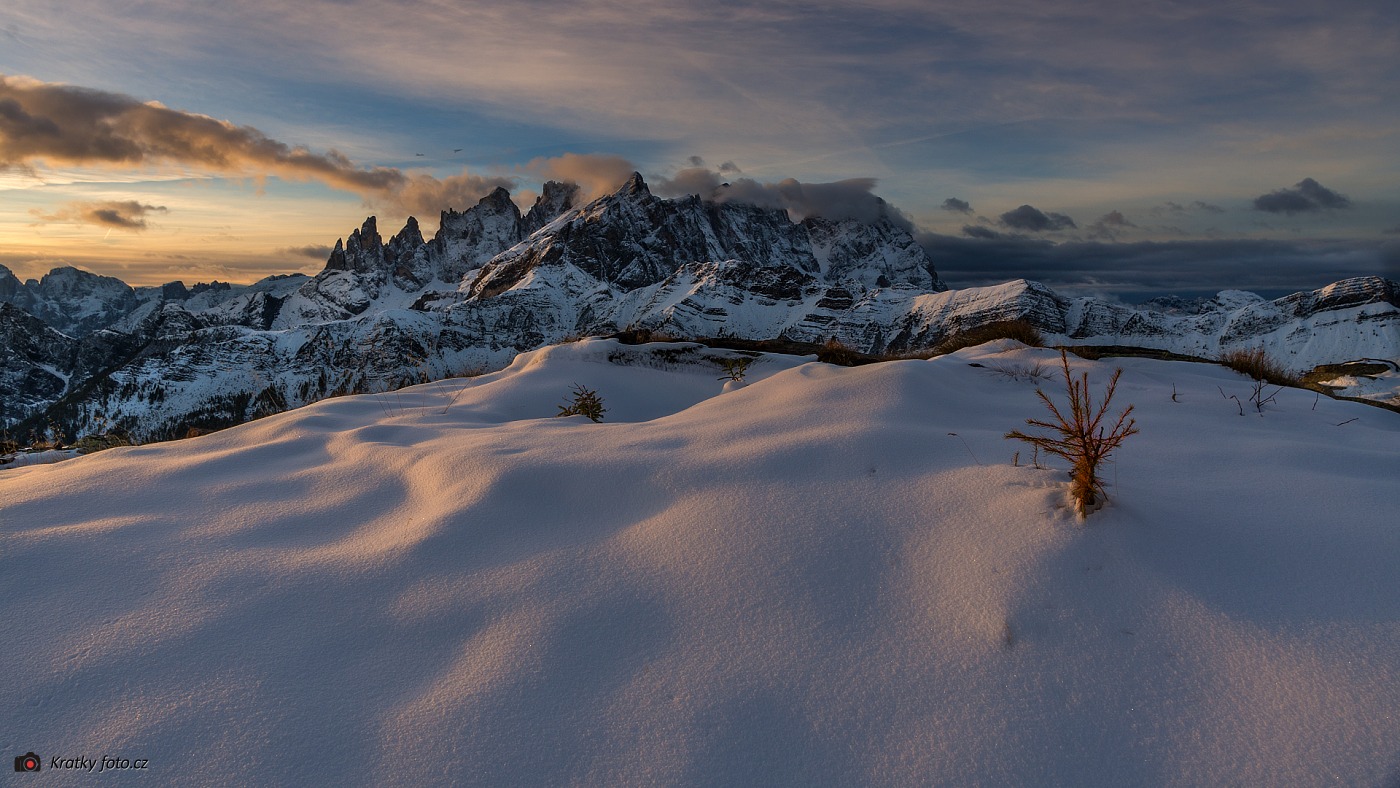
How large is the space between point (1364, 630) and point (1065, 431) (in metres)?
1.08

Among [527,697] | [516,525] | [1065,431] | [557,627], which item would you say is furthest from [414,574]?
[1065,431]

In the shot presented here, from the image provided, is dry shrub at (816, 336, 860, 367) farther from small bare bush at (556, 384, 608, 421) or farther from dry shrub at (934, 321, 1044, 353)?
small bare bush at (556, 384, 608, 421)

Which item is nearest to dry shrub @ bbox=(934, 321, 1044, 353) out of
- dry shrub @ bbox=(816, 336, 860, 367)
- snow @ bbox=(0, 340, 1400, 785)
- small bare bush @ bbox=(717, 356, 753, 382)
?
dry shrub @ bbox=(816, 336, 860, 367)

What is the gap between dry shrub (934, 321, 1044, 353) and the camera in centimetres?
966

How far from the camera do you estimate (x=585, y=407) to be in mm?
6434

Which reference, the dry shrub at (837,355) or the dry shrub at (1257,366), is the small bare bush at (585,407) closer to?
the dry shrub at (837,355)

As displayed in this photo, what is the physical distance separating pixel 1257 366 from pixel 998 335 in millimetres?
3404

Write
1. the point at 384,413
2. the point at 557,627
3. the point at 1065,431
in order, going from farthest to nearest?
the point at 384,413 → the point at 1065,431 → the point at 557,627

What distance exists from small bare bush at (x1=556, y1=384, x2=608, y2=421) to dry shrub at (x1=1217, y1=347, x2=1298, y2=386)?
21.1ft

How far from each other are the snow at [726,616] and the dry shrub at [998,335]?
225 inches

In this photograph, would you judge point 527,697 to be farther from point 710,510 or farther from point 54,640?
point 54,640

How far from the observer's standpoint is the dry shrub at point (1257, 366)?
22.3 feet

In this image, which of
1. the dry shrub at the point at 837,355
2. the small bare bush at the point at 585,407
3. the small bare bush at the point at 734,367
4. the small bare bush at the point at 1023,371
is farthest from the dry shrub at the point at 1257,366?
the small bare bush at the point at 585,407

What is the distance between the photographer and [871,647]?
2.26 meters
